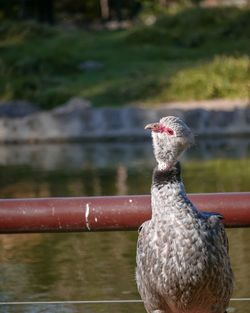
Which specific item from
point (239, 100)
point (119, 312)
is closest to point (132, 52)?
point (239, 100)

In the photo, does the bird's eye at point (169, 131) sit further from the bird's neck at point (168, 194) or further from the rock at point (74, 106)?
the rock at point (74, 106)

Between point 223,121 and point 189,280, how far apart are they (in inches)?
666

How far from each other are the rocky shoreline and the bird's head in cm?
1678

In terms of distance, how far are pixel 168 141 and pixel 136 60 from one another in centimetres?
2498

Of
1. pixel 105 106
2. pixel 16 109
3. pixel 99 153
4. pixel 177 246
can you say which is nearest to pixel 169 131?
pixel 177 246

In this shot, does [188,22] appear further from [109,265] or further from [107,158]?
[109,265]

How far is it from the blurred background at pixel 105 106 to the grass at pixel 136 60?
27 millimetres

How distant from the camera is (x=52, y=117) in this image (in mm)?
21984

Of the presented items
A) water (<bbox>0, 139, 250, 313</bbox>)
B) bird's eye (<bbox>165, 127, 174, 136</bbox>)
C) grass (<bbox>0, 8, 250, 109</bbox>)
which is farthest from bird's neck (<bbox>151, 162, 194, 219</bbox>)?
grass (<bbox>0, 8, 250, 109</bbox>)

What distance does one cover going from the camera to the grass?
79.0 ft

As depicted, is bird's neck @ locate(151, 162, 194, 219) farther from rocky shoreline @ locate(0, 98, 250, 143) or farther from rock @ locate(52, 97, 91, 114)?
rock @ locate(52, 97, 91, 114)

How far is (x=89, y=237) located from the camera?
32.7 ft

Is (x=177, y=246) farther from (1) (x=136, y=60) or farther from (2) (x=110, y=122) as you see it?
(1) (x=136, y=60)

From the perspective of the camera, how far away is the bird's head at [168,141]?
13.5 ft
